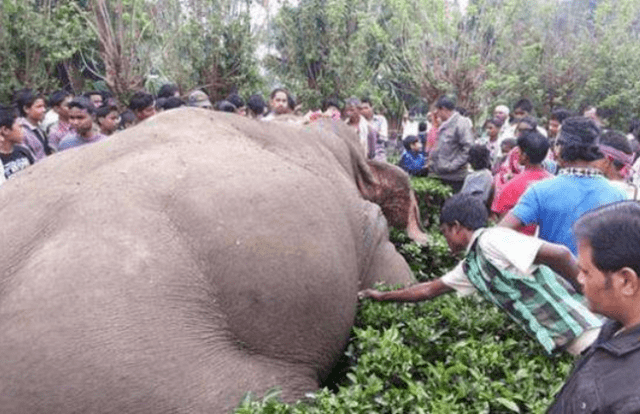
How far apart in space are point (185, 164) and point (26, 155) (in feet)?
9.14

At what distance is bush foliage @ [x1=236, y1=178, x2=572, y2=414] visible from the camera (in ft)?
10.2

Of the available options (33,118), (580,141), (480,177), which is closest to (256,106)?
(33,118)

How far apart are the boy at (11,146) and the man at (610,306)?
4.94 metres

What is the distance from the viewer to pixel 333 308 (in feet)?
13.7

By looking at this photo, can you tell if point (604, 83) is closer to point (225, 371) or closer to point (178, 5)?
point (178, 5)

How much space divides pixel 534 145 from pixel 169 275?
9.48 feet

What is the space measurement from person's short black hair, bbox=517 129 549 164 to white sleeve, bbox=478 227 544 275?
6.22ft

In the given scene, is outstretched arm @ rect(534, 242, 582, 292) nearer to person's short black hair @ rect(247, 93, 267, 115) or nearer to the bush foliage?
the bush foliage

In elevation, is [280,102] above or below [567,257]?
below

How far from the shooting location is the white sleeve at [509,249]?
3.41 m

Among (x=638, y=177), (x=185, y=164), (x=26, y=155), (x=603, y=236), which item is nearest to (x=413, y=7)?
(x=638, y=177)

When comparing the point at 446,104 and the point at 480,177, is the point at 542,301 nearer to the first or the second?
the point at 480,177

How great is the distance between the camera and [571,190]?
432 centimetres

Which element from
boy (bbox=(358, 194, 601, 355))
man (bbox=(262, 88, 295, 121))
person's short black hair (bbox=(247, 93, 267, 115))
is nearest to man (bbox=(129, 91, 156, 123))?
man (bbox=(262, 88, 295, 121))
